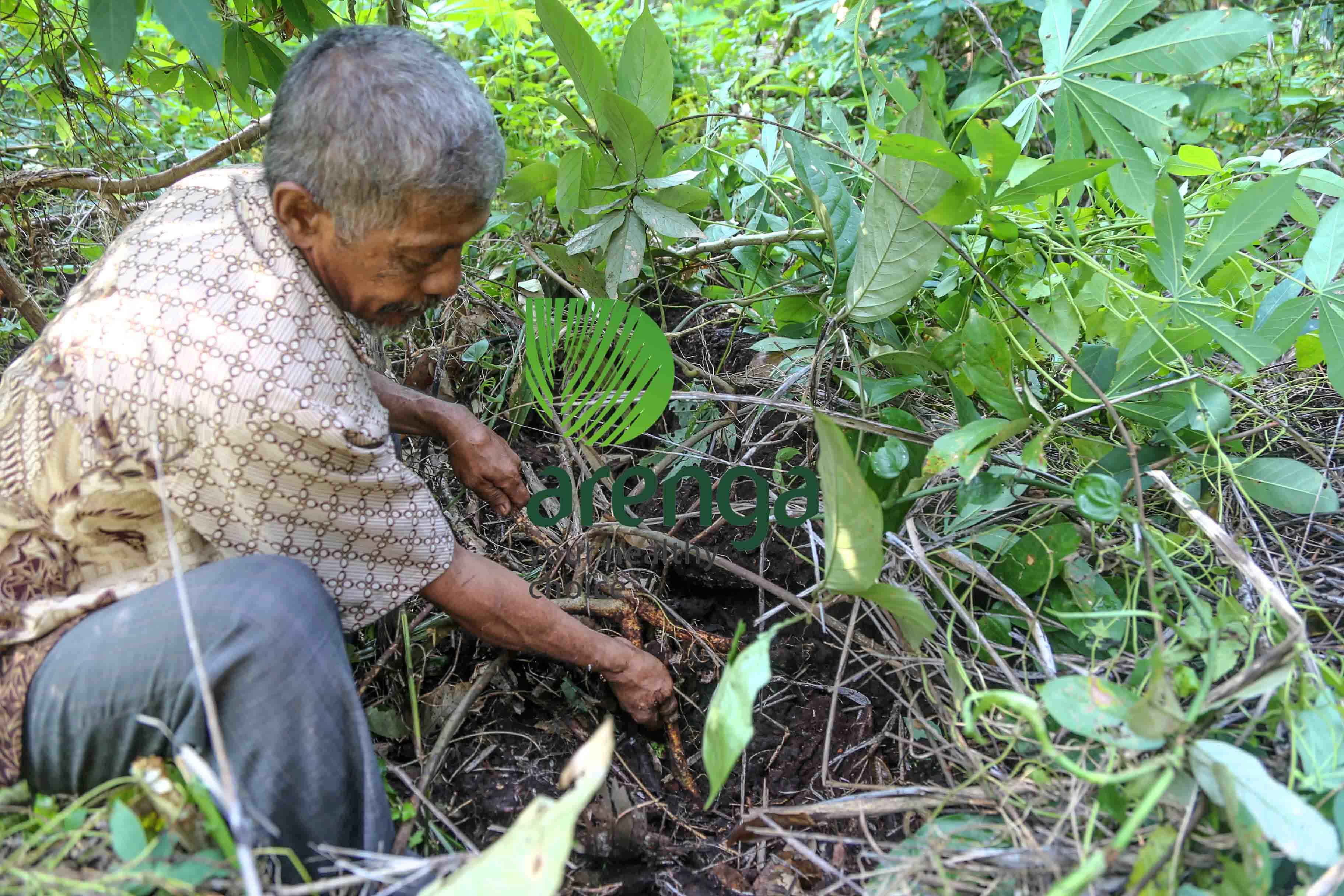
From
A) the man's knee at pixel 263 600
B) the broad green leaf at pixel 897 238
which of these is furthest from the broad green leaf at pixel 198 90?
the broad green leaf at pixel 897 238

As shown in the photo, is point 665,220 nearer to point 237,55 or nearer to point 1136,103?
point 1136,103

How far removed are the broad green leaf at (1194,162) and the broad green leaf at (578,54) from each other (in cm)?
100

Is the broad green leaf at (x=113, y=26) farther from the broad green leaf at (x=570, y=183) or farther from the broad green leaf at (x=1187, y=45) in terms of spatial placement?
the broad green leaf at (x=1187, y=45)

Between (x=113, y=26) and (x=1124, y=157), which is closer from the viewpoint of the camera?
(x=113, y=26)

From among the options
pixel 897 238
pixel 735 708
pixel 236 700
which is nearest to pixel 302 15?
pixel 897 238

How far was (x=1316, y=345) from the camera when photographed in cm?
158

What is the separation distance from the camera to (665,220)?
157 centimetres

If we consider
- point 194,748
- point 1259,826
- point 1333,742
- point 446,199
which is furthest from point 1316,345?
point 194,748

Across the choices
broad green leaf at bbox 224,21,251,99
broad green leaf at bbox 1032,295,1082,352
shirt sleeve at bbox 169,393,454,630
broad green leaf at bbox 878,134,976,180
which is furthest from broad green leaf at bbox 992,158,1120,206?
broad green leaf at bbox 224,21,251,99

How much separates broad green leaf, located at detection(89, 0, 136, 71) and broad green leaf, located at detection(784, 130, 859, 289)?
0.95 metres

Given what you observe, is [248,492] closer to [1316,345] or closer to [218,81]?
[218,81]

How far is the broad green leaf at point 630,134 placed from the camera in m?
1.47

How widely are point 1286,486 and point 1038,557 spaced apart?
0.38m

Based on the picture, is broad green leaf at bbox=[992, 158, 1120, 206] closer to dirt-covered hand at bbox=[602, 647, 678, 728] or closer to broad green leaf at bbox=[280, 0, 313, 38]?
dirt-covered hand at bbox=[602, 647, 678, 728]
